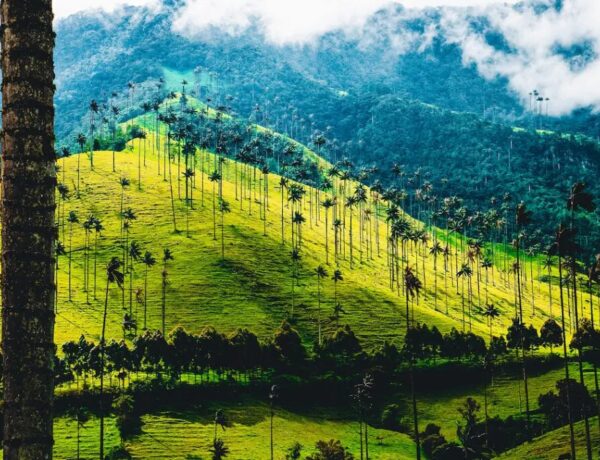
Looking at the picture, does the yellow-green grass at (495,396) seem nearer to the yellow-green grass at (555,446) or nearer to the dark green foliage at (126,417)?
the yellow-green grass at (555,446)

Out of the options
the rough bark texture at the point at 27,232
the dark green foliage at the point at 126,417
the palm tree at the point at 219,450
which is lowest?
the palm tree at the point at 219,450

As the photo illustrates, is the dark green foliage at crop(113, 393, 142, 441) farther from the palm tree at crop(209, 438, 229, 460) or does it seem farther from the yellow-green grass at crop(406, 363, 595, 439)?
the yellow-green grass at crop(406, 363, 595, 439)

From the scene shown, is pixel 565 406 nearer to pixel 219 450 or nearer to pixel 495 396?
pixel 495 396

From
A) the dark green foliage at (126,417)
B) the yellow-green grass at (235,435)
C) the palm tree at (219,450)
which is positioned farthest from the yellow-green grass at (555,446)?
the dark green foliage at (126,417)

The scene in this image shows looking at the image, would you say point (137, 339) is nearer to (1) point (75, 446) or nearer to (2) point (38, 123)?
(1) point (75, 446)

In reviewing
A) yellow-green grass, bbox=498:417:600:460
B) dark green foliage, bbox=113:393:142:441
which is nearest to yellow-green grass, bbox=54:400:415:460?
dark green foliage, bbox=113:393:142:441

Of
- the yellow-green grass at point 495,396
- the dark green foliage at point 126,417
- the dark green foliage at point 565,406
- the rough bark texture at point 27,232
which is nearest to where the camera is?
the rough bark texture at point 27,232

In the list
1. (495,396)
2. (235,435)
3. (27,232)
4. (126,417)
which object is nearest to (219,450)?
(235,435)

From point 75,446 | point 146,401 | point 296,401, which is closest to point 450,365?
point 296,401
